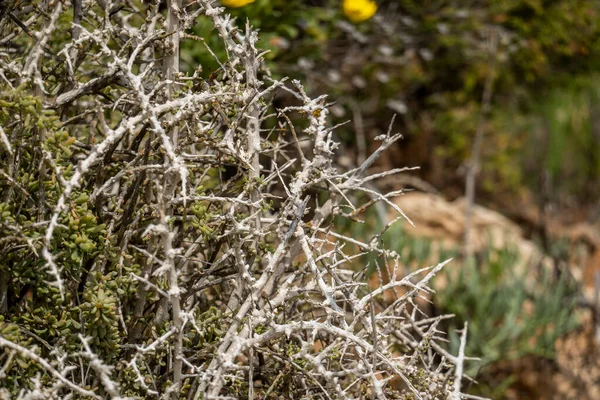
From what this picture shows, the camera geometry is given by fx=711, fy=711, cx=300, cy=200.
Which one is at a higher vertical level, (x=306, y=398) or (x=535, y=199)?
(x=306, y=398)

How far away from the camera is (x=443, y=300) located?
2.77 m

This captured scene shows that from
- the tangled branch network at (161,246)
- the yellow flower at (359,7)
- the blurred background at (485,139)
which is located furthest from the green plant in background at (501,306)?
the tangled branch network at (161,246)

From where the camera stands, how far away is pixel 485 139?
17.0 ft

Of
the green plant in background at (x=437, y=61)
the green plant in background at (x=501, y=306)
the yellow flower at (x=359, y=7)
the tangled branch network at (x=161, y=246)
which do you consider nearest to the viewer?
the tangled branch network at (x=161, y=246)

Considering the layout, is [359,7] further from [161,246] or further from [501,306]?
[161,246]

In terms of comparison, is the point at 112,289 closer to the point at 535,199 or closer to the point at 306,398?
the point at 306,398

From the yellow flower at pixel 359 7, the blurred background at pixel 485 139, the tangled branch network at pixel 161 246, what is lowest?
the blurred background at pixel 485 139

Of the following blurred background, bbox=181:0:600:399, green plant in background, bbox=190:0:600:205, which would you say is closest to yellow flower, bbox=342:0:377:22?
blurred background, bbox=181:0:600:399

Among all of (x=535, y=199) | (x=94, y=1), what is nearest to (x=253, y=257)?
(x=94, y=1)

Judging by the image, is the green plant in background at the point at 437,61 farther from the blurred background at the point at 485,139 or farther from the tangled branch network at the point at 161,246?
the tangled branch network at the point at 161,246

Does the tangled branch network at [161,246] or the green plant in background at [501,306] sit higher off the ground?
the tangled branch network at [161,246]

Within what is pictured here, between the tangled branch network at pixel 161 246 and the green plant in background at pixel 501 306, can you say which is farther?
the green plant in background at pixel 501 306

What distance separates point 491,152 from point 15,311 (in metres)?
4.49

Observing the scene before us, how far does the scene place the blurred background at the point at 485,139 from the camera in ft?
8.91
